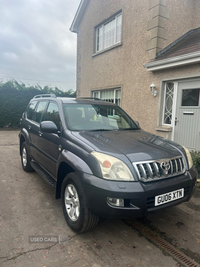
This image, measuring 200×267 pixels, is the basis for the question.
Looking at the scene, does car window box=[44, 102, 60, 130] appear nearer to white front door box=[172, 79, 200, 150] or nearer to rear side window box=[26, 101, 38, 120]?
rear side window box=[26, 101, 38, 120]

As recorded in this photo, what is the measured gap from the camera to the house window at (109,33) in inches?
350

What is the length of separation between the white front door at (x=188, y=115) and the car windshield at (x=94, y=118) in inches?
111

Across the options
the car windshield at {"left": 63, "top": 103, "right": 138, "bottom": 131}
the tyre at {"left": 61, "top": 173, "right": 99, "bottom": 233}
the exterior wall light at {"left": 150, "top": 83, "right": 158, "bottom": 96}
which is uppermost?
the exterior wall light at {"left": 150, "top": 83, "right": 158, "bottom": 96}

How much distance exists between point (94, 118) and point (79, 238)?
189 centimetres

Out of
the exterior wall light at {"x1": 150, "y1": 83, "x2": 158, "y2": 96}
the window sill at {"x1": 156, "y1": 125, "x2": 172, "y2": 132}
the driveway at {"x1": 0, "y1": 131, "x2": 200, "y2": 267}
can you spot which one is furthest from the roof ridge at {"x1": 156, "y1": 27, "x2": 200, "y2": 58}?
the driveway at {"x1": 0, "y1": 131, "x2": 200, "y2": 267}

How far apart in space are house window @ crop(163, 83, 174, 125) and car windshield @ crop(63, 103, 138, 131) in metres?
3.15

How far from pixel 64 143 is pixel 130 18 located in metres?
6.99

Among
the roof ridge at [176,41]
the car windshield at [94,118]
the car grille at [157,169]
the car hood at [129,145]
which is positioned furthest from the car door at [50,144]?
the roof ridge at [176,41]

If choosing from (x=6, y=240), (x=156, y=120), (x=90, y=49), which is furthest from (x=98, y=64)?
(x=6, y=240)

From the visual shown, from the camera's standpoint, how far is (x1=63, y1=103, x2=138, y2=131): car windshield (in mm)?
3301

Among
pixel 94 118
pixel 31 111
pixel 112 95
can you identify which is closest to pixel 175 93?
pixel 112 95

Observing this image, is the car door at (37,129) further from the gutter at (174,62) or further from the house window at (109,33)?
the house window at (109,33)

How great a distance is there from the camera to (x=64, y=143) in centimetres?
299

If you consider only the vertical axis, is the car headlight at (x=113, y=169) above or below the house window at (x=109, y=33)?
below
